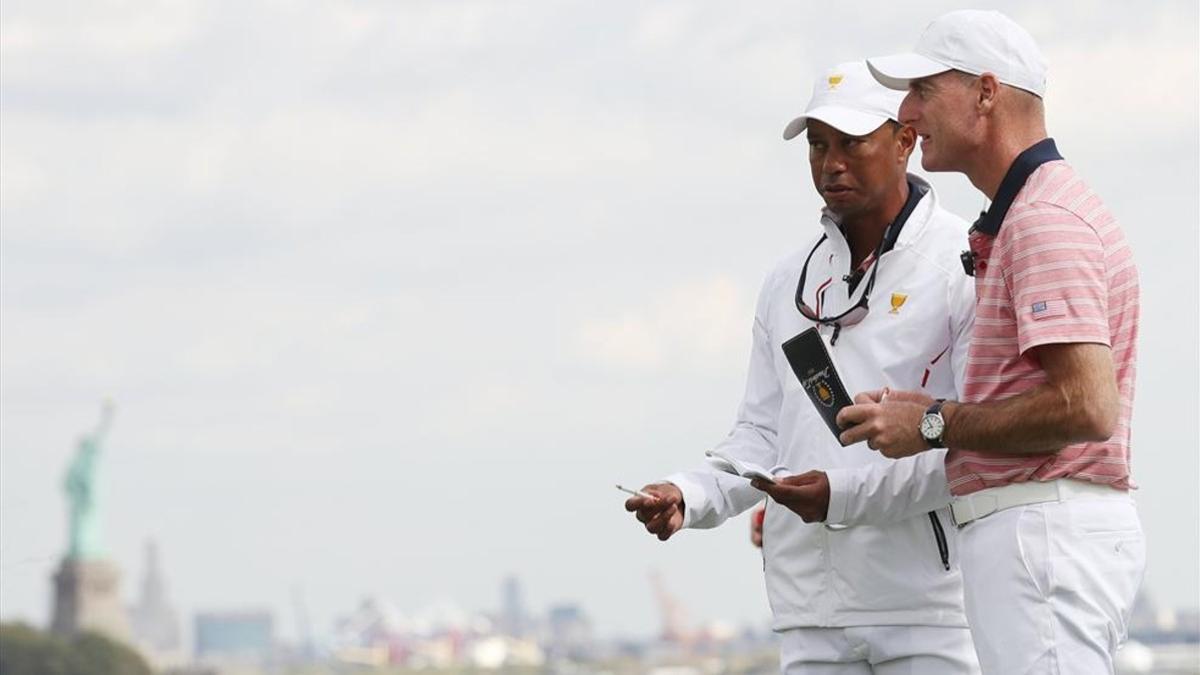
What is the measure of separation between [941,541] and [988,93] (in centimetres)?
123

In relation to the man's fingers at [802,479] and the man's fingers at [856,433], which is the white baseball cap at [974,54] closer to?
the man's fingers at [856,433]

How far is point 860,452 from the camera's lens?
218 inches

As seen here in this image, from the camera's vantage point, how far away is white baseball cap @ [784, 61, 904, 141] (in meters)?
5.58

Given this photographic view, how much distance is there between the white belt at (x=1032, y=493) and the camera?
463cm

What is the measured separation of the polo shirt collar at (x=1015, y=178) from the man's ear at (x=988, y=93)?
0.42ft

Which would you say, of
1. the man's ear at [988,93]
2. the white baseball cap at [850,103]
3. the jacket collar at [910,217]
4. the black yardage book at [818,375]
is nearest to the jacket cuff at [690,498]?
the black yardage book at [818,375]

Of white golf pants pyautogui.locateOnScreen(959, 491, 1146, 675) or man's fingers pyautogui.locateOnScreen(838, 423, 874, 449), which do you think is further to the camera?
man's fingers pyautogui.locateOnScreen(838, 423, 874, 449)

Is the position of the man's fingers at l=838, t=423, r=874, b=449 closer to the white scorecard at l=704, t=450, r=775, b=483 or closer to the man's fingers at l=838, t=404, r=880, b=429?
the man's fingers at l=838, t=404, r=880, b=429

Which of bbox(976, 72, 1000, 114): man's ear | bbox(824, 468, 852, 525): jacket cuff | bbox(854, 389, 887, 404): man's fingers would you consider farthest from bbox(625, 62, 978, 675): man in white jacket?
bbox(976, 72, 1000, 114): man's ear

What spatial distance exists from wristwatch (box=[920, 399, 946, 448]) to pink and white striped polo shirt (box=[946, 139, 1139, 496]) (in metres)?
0.08

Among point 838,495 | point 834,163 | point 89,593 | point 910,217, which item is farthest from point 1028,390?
point 89,593

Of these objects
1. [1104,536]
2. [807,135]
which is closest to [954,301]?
[807,135]

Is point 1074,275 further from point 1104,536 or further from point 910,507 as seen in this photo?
point 910,507

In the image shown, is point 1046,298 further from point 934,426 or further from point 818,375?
point 818,375
